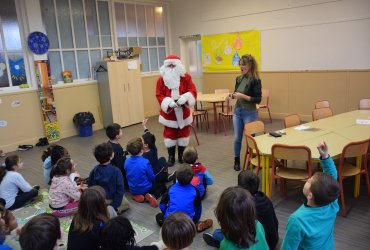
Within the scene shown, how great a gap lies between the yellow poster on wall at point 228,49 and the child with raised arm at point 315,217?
20.4 ft

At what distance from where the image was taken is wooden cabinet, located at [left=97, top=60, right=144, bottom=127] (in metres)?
7.22

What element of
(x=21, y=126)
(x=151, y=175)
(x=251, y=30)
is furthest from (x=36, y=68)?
(x=251, y=30)

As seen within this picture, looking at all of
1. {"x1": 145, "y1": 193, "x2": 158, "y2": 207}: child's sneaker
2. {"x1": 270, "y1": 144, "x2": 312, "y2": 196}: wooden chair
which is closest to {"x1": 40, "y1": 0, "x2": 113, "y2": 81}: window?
{"x1": 145, "y1": 193, "x2": 158, "y2": 207}: child's sneaker

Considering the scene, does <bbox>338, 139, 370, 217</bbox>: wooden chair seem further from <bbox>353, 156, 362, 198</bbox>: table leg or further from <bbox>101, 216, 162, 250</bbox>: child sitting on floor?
<bbox>101, 216, 162, 250</bbox>: child sitting on floor

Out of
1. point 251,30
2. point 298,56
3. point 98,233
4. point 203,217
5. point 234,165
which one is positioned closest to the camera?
point 98,233

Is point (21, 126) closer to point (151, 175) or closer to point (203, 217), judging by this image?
point (151, 175)

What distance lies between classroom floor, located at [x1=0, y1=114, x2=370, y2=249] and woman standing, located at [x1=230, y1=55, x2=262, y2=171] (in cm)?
A: 75

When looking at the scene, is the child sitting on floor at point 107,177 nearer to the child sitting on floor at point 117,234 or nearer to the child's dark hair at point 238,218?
the child sitting on floor at point 117,234

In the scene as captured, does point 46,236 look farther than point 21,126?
No

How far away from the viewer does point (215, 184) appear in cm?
389

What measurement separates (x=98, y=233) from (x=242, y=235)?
34.6 inches

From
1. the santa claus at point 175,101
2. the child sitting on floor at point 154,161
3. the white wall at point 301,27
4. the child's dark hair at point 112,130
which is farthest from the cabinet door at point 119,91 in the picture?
the child's dark hair at point 112,130

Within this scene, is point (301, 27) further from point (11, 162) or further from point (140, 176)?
point (11, 162)

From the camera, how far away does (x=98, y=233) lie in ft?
6.38
